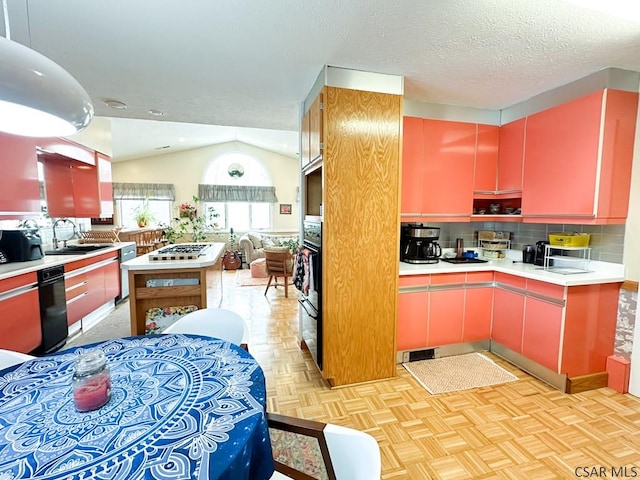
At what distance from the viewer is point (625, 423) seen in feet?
6.15

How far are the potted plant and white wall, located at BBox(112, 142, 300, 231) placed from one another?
0.63m

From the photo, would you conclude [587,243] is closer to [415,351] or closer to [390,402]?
[415,351]

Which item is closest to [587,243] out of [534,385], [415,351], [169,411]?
[534,385]

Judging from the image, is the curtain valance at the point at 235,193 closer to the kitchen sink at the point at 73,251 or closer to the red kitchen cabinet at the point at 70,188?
the red kitchen cabinet at the point at 70,188

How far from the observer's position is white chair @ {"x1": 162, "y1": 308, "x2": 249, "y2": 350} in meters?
1.71

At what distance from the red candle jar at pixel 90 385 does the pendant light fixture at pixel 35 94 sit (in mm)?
731

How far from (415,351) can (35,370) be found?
2.47 meters

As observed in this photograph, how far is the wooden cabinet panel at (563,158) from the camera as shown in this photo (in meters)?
2.12

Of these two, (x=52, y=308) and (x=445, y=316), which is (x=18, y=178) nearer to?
(x=52, y=308)

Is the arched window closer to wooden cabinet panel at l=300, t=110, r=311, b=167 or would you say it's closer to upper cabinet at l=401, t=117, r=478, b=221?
wooden cabinet panel at l=300, t=110, r=311, b=167

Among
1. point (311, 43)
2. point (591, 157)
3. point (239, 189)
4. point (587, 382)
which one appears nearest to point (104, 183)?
point (311, 43)

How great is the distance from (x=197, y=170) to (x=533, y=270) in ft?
25.1

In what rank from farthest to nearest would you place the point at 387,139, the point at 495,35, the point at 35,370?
the point at 387,139 → the point at 495,35 → the point at 35,370

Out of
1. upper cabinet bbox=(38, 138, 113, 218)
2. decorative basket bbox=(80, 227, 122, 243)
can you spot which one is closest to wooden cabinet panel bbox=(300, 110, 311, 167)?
upper cabinet bbox=(38, 138, 113, 218)
